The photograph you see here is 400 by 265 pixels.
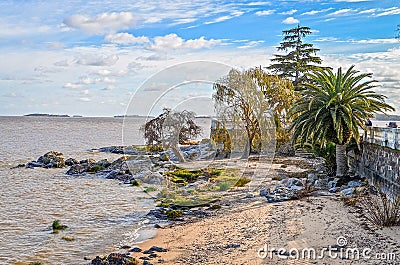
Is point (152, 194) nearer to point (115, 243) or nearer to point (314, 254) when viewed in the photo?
point (115, 243)

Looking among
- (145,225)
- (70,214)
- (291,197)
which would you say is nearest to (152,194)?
(70,214)

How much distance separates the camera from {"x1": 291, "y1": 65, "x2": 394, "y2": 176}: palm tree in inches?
713

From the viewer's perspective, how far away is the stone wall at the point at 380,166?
46.7 ft

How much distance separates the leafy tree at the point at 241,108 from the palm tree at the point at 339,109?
11229 mm

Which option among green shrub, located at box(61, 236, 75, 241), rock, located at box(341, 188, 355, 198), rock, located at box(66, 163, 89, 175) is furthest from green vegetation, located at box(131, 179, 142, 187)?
rock, located at box(341, 188, 355, 198)

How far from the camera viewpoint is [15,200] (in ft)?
70.0

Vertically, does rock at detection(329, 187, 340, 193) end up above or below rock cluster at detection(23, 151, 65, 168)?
above

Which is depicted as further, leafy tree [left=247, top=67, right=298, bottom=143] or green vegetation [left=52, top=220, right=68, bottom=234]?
leafy tree [left=247, top=67, right=298, bottom=143]

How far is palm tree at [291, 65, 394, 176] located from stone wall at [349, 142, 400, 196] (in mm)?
768

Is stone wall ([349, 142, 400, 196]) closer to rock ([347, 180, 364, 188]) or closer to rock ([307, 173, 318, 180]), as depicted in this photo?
rock ([347, 180, 364, 188])

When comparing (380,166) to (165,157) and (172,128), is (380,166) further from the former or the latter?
(165,157)

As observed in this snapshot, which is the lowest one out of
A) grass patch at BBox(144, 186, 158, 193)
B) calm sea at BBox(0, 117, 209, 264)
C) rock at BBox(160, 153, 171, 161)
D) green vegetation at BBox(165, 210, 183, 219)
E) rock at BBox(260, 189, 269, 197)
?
calm sea at BBox(0, 117, 209, 264)

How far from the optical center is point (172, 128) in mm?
29875

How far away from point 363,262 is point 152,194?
516 inches
